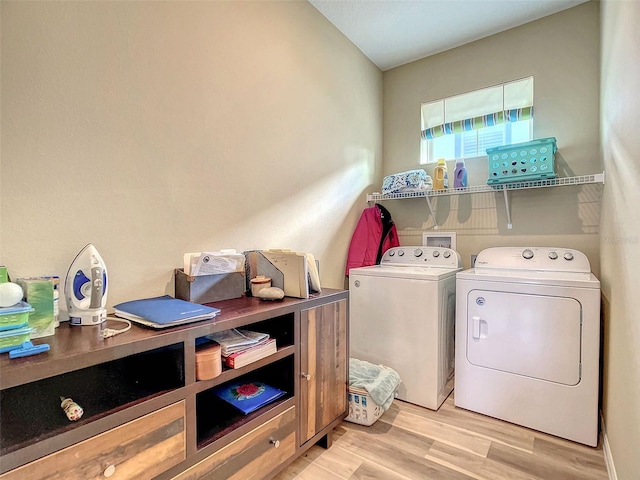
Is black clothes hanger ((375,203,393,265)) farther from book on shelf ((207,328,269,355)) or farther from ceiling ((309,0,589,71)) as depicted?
book on shelf ((207,328,269,355))

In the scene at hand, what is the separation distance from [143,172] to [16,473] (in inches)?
41.6

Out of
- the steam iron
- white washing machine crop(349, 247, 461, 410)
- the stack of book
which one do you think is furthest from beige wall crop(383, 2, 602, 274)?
the steam iron

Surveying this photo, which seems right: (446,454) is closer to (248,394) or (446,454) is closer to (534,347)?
(534,347)

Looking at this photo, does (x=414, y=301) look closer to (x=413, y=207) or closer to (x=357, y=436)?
(x=357, y=436)

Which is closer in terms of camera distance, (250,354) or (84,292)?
(84,292)

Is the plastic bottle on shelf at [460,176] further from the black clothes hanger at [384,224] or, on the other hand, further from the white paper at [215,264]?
the white paper at [215,264]

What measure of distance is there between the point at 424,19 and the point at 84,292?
2.75 m

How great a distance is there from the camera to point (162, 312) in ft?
3.55

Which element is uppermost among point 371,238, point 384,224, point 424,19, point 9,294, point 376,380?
point 424,19


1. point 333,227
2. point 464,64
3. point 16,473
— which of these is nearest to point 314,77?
point 333,227

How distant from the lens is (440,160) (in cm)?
267

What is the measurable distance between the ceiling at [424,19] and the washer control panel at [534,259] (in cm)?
173

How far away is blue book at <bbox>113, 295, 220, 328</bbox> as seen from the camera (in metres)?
1.01

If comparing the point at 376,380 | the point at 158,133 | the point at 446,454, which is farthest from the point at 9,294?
the point at 446,454
